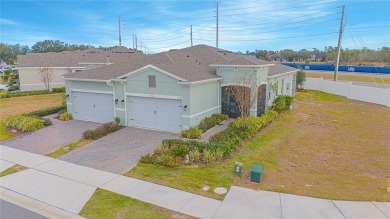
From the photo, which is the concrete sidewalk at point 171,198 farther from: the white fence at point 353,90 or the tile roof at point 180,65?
the white fence at point 353,90

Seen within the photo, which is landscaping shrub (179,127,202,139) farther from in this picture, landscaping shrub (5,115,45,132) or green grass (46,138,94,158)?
landscaping shrub (5,115,45,132)

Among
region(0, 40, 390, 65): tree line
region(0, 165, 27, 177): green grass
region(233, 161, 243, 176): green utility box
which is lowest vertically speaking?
region(0, 165, 27, 177): green grass

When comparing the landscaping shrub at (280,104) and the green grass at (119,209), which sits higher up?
the landscaping shrub at (280,104)

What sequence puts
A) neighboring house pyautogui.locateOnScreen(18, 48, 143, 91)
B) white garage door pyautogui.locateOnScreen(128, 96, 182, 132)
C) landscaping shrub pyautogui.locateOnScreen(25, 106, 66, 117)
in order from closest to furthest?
white garage door pyautogui.locateOnScreen(128, 96, 182, 132), landscaping shrub pyautogui.locateOnScreen(25, 106, 66, 117), neighboring house pyautogui.locateOnScreen(18, 48, 143, 91)

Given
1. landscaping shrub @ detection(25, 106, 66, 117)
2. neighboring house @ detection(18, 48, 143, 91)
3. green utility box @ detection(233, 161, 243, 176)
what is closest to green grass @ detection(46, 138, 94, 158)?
landscaping shrub @ detection(25, 106, 66, 117)

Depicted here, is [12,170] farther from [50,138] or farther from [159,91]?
[159,91]

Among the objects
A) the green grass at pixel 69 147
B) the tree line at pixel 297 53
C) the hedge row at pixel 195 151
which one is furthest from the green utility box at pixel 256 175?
the tree line at pixel 297 53
